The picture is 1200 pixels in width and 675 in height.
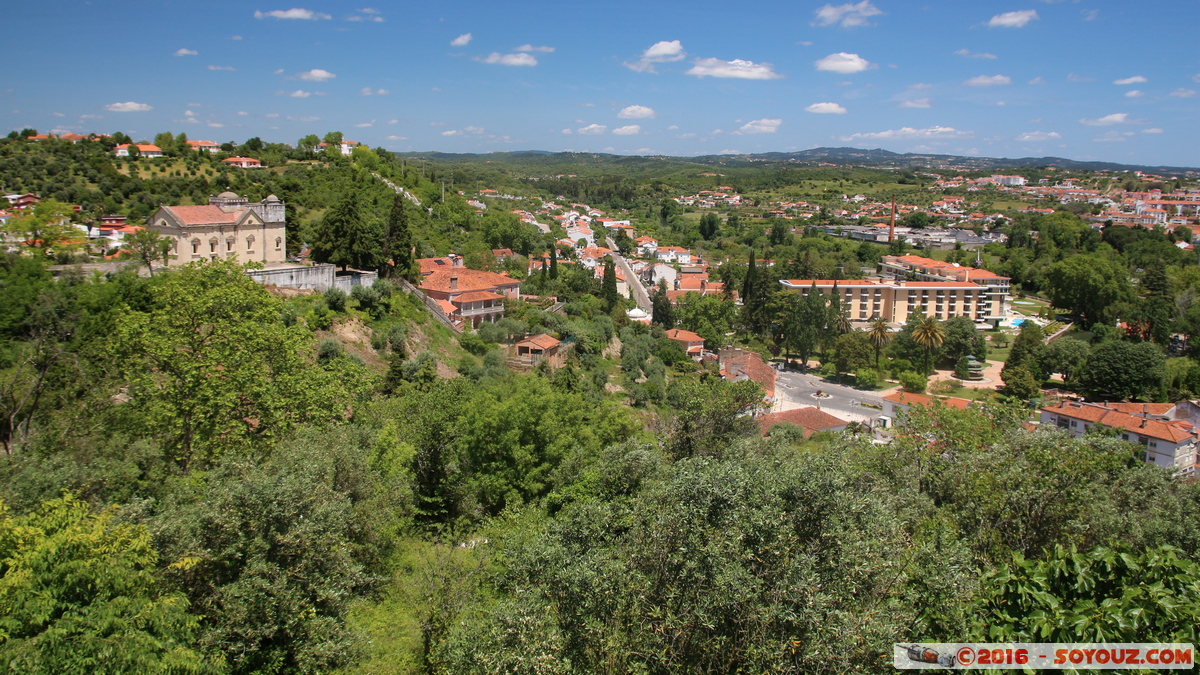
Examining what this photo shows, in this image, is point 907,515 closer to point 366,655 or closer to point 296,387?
point 366,655

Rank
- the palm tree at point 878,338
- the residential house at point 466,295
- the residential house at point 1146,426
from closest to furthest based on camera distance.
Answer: the residential house at point 1146,426 → the residential house at point 466,295 → the palm tree at point 878,338

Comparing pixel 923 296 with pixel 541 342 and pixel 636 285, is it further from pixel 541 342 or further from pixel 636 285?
pixel 541 342

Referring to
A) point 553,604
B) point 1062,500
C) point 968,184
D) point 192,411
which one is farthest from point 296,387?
point 968,184

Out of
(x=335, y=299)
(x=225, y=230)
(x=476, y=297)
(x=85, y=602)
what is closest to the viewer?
(x=85, y=602)

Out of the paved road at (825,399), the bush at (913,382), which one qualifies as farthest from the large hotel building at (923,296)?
the bush at (913,382)

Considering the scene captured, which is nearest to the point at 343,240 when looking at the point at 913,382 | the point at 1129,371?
the point at 913,382

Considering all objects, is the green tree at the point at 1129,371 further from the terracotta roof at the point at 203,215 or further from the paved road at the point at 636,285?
the terracotta roof at the point at 203,215

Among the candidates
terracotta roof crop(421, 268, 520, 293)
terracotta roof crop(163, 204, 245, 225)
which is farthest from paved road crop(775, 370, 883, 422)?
terracotta roof crop(163, 204, 245, 225)
